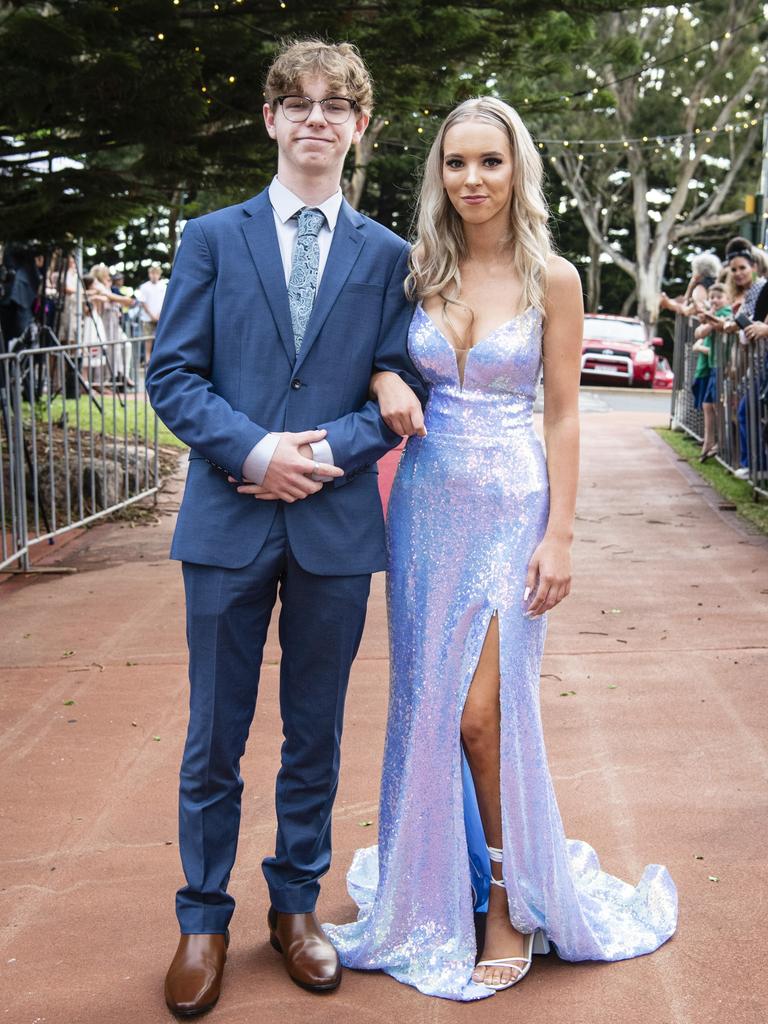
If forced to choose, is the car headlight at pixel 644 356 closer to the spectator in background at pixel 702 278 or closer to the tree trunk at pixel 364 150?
the tree trunk at pixel 364 150

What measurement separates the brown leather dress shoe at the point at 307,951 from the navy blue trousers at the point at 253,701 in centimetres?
4

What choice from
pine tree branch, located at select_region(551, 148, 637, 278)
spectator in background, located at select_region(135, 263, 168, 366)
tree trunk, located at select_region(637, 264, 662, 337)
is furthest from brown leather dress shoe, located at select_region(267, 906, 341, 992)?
pine tree branch, located at select_region(551, 148, 637, 278)

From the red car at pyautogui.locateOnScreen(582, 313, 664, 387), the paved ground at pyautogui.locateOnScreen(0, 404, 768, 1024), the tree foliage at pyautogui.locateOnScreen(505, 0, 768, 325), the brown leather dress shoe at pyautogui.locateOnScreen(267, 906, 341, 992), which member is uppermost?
the tree foliage at pyautogui.locateOnScreen(505, 0, 768, 325)

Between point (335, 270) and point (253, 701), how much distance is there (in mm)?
1111

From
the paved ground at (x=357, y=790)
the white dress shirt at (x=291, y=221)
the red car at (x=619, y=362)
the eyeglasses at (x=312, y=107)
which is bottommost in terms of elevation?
the paved ground at (x=357, y=790)

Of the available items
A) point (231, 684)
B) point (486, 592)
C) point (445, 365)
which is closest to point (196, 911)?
point (231, 684)

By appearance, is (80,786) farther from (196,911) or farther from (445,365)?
(445,365)

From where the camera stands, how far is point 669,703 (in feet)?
17.8

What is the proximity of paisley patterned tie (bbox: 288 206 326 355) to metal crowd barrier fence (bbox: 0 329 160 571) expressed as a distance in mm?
5295

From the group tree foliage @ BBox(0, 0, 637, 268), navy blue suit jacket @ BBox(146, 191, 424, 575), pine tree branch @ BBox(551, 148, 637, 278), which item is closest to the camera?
navy blue suit jacket @ BBox(146, 191, 424, 575)

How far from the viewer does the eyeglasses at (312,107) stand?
301cm

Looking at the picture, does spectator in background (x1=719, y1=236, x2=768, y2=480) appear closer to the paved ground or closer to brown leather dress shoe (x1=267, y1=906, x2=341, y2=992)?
the paved ground

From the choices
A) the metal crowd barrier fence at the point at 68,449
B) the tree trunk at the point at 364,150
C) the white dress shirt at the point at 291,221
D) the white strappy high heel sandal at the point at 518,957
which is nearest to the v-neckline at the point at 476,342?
the white dress shirt at the point at 291,221

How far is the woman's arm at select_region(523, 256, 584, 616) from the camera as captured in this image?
3195 mm
